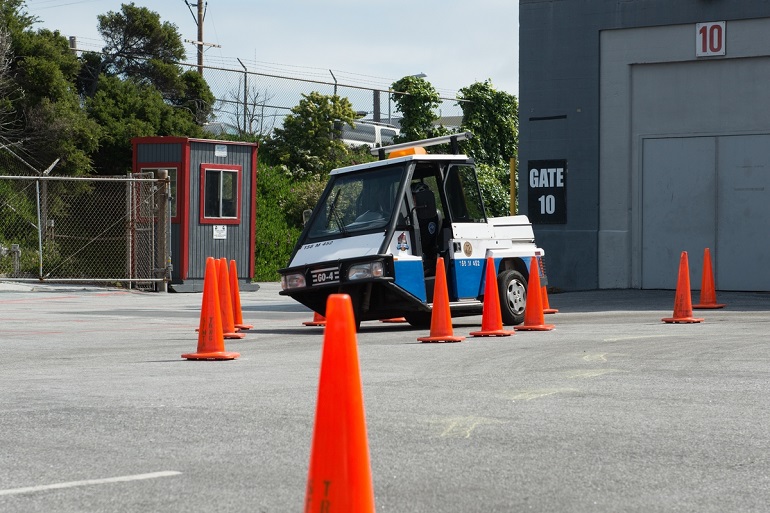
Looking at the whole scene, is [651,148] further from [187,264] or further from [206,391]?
[206,391]

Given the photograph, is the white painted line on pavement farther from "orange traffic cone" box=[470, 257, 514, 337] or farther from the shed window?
the shed window

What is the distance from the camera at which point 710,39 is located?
2175 centimetres

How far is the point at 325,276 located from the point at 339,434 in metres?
9.99

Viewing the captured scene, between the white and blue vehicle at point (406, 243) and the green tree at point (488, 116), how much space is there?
2655 cm

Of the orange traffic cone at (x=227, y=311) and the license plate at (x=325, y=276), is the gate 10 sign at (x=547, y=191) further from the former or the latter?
the orange traffic cone at (x=227, y=311)

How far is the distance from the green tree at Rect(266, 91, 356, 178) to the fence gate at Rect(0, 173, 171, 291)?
10125 mm

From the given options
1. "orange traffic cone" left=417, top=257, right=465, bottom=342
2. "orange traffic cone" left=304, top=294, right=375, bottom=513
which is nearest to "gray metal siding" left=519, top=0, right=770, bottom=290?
"orange traffic cone" left=417, top=257, right=465, bottom=342

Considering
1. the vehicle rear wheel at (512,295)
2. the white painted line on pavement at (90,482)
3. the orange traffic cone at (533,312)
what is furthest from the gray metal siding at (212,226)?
the white painted line on pavement at (90,482)

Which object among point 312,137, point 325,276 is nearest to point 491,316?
point 325,276

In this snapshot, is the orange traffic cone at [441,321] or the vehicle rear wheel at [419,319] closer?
the orange traffic cone at [441,321]

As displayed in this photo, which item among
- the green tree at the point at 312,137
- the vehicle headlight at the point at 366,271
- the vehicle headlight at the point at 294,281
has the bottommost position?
the vehicle headlight at the point at 294,281

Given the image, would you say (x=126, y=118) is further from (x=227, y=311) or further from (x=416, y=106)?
(x=227, y=311)

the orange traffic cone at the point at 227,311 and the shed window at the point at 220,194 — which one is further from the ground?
the shed window at the point at 220,194

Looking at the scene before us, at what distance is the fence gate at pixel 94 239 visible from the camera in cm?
2352
